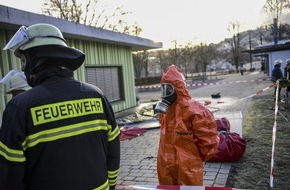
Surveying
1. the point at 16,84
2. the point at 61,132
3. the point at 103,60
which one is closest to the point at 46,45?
the point at 61,132

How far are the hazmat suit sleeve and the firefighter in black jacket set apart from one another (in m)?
1.48

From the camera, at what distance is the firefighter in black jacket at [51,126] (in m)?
1.72

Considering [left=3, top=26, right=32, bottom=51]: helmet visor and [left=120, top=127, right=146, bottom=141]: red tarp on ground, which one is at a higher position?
[left=3, top=26, right=32, bottom=51]: helmet visor

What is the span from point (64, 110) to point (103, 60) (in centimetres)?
1097

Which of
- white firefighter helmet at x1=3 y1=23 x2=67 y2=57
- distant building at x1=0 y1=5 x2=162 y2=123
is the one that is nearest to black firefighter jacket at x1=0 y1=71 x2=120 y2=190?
white firefighter helmet at x1=3 y1=23 x2=67 y2=57

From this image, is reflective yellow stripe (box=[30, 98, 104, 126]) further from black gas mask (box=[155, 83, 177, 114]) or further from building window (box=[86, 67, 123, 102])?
building window (box=[86, 67, 123, 102])

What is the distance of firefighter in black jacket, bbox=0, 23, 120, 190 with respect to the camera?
172 cm

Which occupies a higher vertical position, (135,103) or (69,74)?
(69,74)

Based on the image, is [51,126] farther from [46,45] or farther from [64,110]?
[46,45]

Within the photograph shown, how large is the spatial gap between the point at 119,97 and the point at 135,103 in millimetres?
1397

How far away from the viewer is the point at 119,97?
46.9ft

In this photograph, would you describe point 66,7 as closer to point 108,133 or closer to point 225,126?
point 225,126

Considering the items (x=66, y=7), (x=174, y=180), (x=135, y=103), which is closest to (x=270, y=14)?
(x=66, y=7)

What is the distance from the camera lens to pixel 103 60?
499 inches
